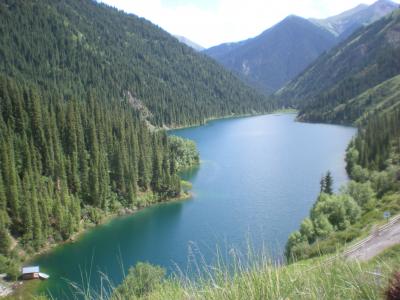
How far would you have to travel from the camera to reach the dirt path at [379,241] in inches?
865

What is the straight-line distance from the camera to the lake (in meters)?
53.2

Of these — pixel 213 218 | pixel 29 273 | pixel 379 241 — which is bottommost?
pixel 213 218

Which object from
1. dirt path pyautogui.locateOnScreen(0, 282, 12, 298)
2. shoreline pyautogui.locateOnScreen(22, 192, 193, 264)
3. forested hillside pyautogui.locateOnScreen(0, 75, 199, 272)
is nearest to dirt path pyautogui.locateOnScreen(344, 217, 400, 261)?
dirt path pyautogui.locateOnScreen(0, 282, 12, 298)

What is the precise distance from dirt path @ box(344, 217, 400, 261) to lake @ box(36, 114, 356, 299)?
4932 millimetres

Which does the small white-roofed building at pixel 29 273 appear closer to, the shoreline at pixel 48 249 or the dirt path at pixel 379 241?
the shoreline at pixel 48 249

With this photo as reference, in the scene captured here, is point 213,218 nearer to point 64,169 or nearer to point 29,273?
point 64,169

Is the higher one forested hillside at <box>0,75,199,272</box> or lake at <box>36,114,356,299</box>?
forested hillside at <box>0,75,199,272</box>

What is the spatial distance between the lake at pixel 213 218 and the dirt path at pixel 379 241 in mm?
4932

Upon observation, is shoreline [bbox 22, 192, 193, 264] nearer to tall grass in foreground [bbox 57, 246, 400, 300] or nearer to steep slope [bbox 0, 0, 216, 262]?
steep slope [bbox 0, 0, 216, 262]

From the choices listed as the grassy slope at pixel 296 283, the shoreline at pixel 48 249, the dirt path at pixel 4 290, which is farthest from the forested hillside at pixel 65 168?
the grassy slope at pixel 296 283

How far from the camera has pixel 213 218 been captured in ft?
227

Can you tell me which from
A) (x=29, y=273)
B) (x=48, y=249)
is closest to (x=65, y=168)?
(x=48, y=249)

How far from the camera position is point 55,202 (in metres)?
65.2

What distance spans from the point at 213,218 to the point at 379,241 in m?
44.3
